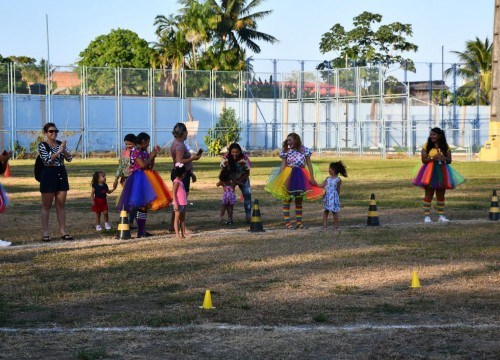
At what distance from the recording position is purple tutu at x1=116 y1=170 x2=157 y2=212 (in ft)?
50.9

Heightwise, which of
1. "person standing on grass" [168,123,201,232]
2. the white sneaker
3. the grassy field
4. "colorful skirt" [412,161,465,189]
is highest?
"person standing on grass" [168,123,201,232]

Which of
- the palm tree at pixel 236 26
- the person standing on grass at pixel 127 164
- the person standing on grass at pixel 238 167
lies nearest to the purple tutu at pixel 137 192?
the person standing on grass at pixel 127 164

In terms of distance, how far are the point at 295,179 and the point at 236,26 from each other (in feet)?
215

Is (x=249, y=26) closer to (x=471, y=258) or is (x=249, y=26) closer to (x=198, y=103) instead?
(x=198, y=103)

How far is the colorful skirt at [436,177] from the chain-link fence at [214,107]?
40.9 metres

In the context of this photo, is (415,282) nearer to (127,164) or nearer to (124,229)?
(124,229)

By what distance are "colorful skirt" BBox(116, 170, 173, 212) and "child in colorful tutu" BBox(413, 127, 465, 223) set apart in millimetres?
5110

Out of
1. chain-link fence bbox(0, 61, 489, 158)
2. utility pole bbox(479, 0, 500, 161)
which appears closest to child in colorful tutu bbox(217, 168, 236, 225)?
utility pole bbox(479, 0, 500, 161)

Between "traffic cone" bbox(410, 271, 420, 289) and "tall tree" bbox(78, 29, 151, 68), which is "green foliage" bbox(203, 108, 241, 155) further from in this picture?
"traffic cone" bbox(410, 271, 420, 289)

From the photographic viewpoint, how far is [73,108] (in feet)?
208

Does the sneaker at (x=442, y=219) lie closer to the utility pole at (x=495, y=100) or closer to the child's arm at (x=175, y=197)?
the child's arm at (x=175, y=197)

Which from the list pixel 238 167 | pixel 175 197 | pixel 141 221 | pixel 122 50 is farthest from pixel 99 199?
pixel 122 50

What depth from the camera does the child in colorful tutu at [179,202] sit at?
1568 cm

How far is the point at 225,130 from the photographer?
65.8 metres
